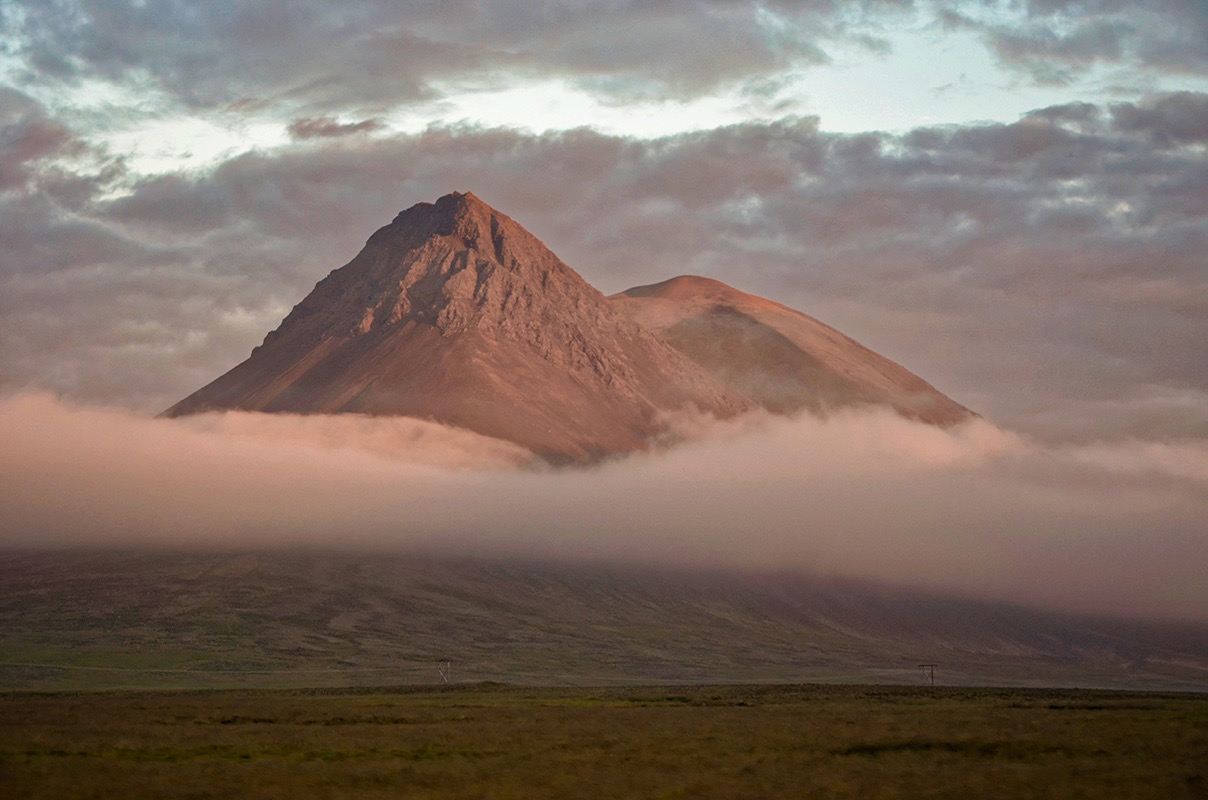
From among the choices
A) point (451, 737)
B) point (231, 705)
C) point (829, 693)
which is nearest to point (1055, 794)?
point (451, 737)

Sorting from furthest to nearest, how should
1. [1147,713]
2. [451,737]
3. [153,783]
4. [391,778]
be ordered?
[1147,713] < [451,737] < [391,778] < [153,783]

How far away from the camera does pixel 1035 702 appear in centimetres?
12338

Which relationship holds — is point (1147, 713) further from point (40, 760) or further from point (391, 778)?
point (40, 760)

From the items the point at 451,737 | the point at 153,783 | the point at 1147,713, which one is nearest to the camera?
the point at 153,783

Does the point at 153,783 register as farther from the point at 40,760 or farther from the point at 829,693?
the point at 829,693

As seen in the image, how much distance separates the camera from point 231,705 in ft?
378

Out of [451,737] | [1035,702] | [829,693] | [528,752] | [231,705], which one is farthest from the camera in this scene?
[829,693]

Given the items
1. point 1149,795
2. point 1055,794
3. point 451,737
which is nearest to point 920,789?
point 1055,794

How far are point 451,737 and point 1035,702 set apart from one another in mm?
63861

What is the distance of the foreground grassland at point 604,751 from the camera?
63344 mm

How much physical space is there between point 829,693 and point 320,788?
9547 centimetres

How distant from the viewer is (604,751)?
262 feet

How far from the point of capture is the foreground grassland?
2494 inches

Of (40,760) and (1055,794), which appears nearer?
(1055,794)
